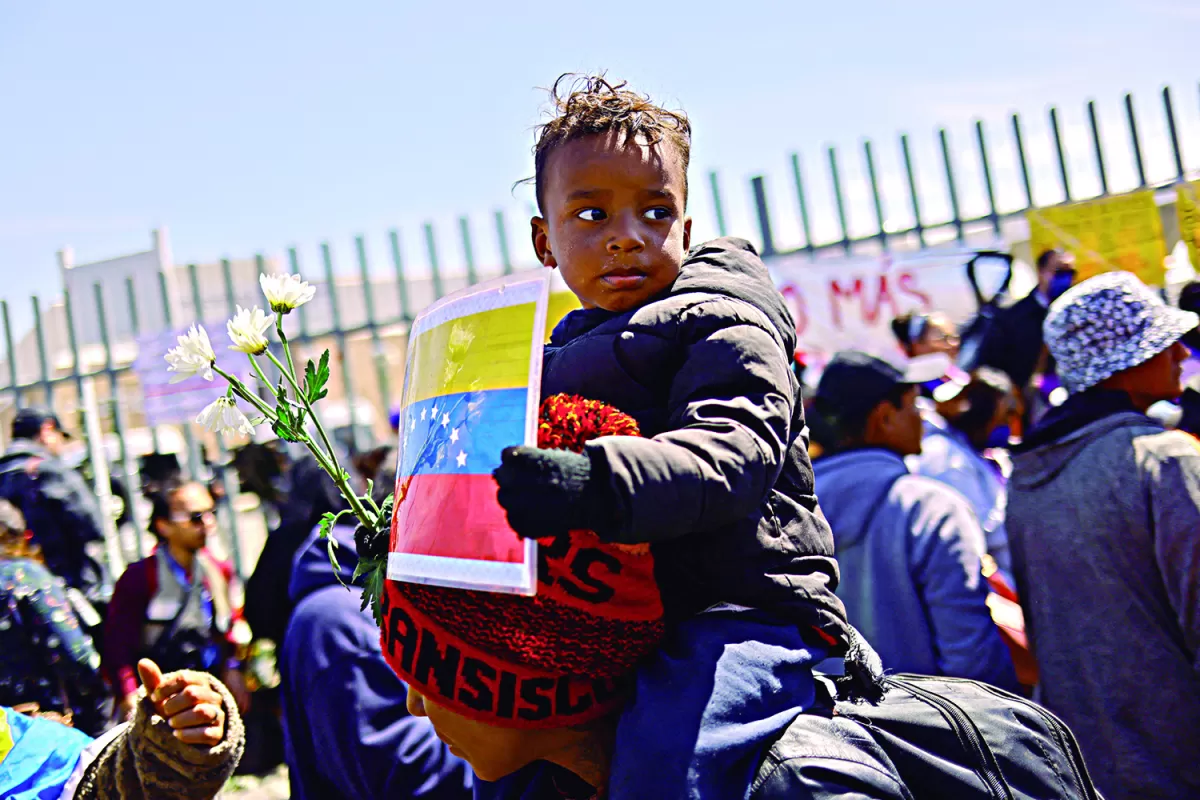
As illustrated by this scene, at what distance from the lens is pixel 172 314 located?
8398mm

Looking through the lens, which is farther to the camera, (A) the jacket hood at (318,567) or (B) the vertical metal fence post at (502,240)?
(B) the vertical metal fence post at (502,240)

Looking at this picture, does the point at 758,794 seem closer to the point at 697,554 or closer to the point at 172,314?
the point at 697,554

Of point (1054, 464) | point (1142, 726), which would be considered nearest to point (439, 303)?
point (1054, 464)

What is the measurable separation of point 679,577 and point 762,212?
6278 millimetres

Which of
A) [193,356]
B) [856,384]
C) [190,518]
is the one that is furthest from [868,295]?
[193,356]

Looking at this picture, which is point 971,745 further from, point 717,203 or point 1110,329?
point 717,203

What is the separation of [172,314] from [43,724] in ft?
20.8

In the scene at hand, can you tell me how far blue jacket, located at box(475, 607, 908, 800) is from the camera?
145 centimetres

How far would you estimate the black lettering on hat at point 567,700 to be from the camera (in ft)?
4.94

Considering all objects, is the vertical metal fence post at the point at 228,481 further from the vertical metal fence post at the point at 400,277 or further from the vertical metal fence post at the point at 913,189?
the vertical metal fence post at the point at 913,189

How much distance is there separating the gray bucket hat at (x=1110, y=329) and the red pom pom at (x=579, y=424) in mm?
2209

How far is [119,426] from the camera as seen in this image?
8.52m

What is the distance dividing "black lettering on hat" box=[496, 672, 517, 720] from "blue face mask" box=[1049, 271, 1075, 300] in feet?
16.8

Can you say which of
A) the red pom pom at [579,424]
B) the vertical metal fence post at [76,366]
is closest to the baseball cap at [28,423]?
the vertical metal fence post at [76,366]
